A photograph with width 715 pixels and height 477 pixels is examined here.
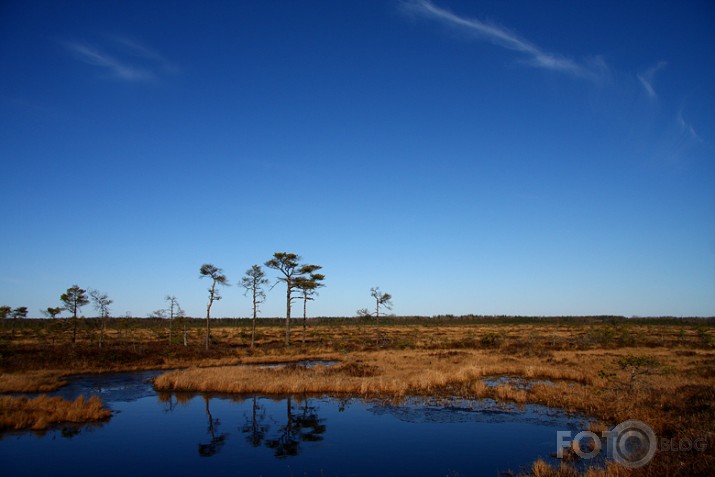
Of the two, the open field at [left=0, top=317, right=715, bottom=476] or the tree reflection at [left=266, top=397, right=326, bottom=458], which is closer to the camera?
the open field at [left=0, top=317, right=715, bottom=476]

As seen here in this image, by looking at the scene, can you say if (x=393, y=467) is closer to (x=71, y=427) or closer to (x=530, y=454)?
(x=530, y=454)

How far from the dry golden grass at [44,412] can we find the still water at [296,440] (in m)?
0.91

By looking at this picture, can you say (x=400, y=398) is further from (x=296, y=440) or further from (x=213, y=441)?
(x=213, y=441)

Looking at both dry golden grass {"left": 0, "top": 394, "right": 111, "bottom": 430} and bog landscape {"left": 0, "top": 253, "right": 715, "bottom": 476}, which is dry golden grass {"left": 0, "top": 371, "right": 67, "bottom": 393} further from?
dry golden grass {"left": 0, "top": 394, "right": 111, "bottom": 430}

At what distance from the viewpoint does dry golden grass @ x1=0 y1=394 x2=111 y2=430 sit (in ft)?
56.0

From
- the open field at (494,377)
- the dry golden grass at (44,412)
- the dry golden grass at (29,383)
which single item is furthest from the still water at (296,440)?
the dry golden grass at (29,383)

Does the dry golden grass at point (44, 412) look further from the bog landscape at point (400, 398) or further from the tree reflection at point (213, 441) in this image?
the tree reflection at point (213, 441)

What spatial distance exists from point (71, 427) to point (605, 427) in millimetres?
21900

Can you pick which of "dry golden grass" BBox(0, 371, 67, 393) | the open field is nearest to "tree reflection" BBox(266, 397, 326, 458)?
the open field

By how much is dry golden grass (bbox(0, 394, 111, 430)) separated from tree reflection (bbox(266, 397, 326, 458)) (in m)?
8.77

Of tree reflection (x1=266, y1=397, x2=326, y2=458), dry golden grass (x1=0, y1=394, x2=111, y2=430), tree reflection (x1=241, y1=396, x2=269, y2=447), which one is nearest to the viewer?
tree reflection (x1=266, y1=397, x2=326, y2=458)

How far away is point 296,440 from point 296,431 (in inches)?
48.6

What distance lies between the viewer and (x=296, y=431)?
56.5 ft

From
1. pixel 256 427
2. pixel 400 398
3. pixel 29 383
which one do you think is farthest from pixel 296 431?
pixel 29 383
